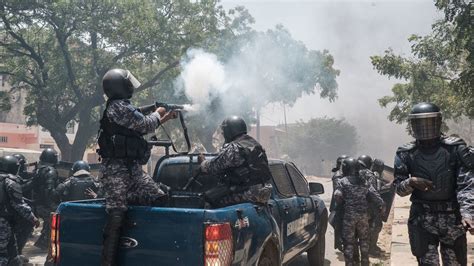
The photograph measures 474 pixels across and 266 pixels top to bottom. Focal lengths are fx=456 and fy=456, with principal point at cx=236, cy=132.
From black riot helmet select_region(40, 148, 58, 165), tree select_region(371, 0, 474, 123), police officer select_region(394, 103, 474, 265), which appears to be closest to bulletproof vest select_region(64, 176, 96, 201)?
black riot helmet select_region(40, 148, 58, 165)

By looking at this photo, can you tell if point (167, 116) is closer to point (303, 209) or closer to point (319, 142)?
point (303, 209)

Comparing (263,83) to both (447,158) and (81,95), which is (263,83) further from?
(447,158)

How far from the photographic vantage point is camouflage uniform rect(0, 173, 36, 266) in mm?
5480

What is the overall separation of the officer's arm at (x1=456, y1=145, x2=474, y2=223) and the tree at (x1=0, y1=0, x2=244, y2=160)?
15.9 metres

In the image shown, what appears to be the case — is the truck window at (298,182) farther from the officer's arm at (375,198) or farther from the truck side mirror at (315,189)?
the officer's arm at (375,198)

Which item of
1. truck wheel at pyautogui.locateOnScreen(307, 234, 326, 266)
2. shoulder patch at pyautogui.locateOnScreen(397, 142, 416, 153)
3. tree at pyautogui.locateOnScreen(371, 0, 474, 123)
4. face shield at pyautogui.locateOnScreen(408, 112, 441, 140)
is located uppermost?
tree at pyautogui.locateOnScreen(371, 0, 474, 123)

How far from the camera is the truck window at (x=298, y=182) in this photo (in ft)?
20.2

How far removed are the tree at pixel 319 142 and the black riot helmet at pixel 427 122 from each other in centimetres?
6348

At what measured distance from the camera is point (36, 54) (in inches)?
726

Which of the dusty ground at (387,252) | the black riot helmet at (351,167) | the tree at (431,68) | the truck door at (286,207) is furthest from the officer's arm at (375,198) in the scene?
the tree at (431,68)

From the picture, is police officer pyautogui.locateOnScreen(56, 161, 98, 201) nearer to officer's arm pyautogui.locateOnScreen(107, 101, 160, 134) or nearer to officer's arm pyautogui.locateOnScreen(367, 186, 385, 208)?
officer's arm pyautogui.locateOnScreen(107, 101, 160, 134)

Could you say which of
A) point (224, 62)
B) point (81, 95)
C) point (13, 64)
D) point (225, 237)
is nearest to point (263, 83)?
point (224, 62)

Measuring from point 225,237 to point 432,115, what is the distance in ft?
7.32

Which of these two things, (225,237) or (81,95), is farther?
(81,95)
